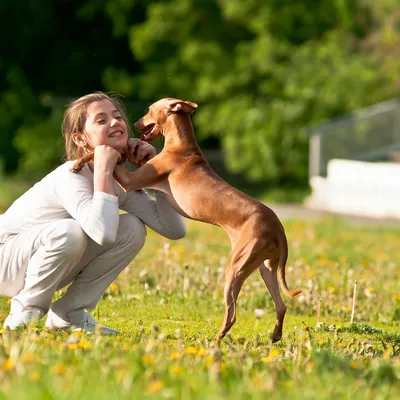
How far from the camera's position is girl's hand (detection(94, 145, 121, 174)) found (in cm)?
488

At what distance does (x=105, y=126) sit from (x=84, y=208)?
54 cm

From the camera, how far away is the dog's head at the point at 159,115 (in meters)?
5.52

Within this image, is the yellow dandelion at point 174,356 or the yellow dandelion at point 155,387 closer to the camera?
the yellow dandelion at point 155,387

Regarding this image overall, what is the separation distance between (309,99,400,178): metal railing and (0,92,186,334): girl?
54.5 ft

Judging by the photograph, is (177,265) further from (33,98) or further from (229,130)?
(33,98)

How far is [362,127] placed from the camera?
71.7ft

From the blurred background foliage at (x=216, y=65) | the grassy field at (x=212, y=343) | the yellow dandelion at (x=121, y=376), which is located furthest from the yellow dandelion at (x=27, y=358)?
the blurred background foliage at (x=216, y=65)

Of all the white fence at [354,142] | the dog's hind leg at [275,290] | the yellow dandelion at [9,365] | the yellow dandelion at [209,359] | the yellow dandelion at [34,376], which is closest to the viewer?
the yellow dandelion at [34,376]

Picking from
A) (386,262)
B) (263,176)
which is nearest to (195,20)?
(263,176)

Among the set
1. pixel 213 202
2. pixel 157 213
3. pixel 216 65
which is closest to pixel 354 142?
pixel 216 65

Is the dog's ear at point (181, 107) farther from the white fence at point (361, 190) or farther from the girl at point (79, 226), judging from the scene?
the white fence at point (361, 190)

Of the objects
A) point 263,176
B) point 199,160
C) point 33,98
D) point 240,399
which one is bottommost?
point 240,399

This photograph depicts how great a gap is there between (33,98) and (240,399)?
25.0 metres

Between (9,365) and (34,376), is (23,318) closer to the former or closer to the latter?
(9,365)
